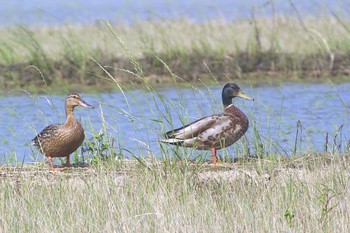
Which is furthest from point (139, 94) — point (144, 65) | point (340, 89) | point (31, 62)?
point (340, 89)

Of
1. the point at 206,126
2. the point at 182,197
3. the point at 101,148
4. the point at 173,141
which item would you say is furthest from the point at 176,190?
the point at 206,126

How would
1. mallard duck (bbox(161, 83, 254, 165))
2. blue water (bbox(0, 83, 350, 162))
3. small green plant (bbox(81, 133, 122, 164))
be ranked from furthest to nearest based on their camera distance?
blue water (bbox(0, 83, 350, 162)) → mallard duck (bbox(161, 83, 254, 165)) → small green plant (bbox(81, 133, 122, 164))

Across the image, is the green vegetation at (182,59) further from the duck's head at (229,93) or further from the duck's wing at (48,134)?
the duck's wing at (48,134)

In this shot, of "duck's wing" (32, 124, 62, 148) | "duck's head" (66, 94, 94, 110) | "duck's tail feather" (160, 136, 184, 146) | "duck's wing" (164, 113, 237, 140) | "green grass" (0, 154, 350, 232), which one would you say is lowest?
"green grass" (0, 154, 350, 232)

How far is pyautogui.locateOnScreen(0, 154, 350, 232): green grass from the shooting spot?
6859 millimetres

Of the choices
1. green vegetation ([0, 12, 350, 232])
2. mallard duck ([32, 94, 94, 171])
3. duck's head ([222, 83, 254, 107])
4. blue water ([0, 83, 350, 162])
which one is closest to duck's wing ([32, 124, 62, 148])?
mallard duck ([32, 94, 94, 171])

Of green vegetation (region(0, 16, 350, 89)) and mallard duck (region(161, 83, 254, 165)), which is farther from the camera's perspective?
green vegetation (region(0, 16, 350, 89))

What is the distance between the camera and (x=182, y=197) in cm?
754

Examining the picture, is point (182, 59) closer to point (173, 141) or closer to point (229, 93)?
point (229, 93)

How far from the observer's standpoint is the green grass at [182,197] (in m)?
6.86

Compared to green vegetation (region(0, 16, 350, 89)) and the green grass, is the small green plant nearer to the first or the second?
the green grass

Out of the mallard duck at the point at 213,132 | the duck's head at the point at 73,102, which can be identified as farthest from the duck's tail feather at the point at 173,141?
the duck's head at the point at 73,102

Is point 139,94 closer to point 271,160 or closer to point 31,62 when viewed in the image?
point 31,62

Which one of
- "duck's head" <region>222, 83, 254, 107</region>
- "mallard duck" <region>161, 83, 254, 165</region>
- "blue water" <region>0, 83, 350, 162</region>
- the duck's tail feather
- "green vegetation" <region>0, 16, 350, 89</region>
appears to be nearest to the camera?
the duck's tail feather
